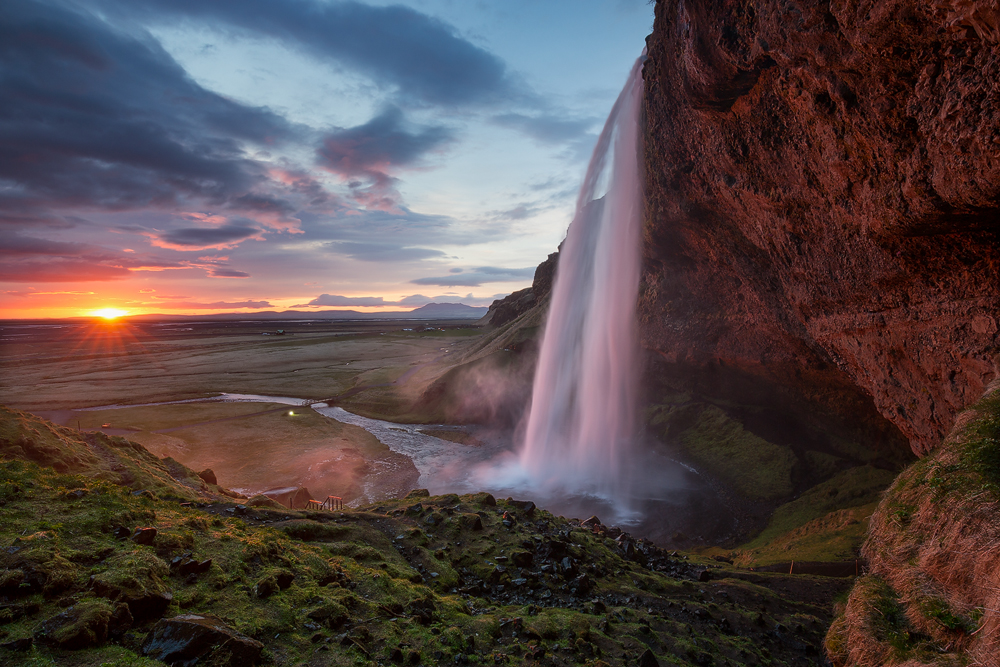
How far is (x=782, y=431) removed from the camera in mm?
27422

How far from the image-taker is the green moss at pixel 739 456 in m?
24.2

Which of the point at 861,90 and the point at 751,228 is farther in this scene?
the point at 751,228

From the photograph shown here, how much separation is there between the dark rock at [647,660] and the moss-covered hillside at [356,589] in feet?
0.10

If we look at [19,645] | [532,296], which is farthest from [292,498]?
[532,296]

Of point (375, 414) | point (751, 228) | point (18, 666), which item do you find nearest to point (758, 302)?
point (751, 228)

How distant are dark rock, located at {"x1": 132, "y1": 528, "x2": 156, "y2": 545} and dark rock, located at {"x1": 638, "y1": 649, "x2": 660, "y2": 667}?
8.32 metres

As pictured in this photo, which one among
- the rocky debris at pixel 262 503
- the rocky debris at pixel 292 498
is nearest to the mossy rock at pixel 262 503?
the rocky debris at pixel 262 503

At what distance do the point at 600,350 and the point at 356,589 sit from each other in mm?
28396

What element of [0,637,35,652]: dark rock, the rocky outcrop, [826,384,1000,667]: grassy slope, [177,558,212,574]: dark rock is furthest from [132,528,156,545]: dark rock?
the rocky outcrop

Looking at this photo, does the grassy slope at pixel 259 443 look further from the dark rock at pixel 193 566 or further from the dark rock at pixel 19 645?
the dark rock at pixel 19 645

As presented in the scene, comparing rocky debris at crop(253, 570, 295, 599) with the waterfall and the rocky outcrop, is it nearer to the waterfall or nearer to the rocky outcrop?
the waterfall

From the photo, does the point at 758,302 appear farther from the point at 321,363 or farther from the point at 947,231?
the point at 321,363

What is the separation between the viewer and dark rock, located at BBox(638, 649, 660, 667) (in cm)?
747

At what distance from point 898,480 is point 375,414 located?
40356 mm
